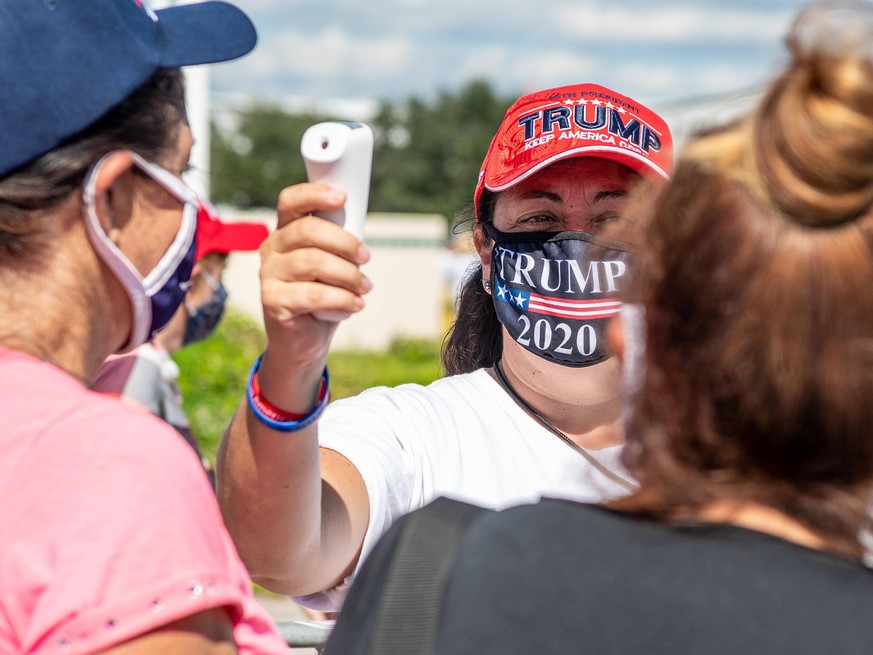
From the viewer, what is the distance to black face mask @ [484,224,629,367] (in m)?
2.56

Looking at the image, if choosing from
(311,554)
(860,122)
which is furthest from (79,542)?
(860,122)

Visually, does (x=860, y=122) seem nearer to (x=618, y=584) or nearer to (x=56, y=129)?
(x=618, y=584)

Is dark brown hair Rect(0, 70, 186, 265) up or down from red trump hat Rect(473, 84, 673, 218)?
down

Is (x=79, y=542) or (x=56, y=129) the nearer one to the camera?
(x=79, y=542)

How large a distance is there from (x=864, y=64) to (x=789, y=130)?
12 centimetres

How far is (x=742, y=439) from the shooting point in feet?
4.15

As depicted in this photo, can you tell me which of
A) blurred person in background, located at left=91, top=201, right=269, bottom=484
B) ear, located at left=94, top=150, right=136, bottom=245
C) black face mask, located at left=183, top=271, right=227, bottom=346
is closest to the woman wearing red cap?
ear, located at left=94, top=150, right=136, bottom=245

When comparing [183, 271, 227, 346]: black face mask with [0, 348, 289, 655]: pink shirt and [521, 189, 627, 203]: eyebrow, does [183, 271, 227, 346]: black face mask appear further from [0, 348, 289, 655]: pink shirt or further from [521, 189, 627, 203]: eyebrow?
[0, 348, 289, 655]: pink shirt

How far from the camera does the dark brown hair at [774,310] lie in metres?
1.20

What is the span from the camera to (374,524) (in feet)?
7.16

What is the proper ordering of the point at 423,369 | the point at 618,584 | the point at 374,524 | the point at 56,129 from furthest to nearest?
1. the point at 423,369
2. the point at 374,524
3. the point at 56,129
4. the point at 618,584

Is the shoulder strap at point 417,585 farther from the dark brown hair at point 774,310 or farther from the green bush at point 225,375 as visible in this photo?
the green bush at point 225,375

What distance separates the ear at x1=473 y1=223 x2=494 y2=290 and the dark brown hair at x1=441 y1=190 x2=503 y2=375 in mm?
18

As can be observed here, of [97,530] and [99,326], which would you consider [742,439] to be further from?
[99,326]
